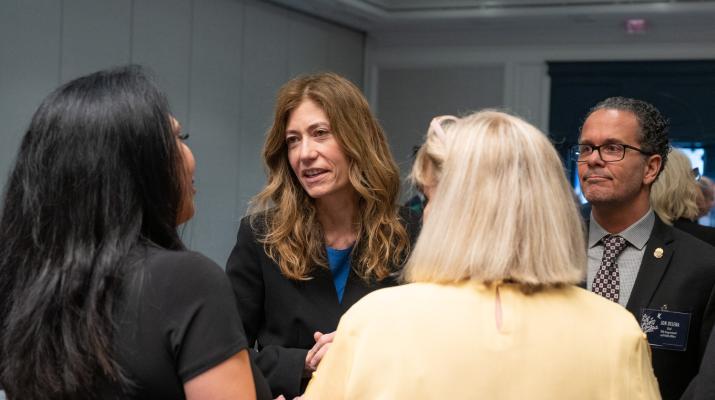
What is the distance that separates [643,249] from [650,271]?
11cm

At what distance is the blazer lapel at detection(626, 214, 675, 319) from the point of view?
257 cm

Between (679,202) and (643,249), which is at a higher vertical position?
(679,202)

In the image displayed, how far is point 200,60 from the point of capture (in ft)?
25.1

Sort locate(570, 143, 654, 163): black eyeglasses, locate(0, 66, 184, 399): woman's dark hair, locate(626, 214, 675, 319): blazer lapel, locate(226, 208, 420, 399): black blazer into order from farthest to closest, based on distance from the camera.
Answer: locate(570, 143, 654, 163): black eyeglasses < locate(626, 214, 675, 319): blazer lapel < locate(226, 208, 420, 399): black blazer < locate(0, 66, 184, 399): woman's dark hair

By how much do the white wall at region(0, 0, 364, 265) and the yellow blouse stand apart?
4.97 metres

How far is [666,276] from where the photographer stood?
2.58 m

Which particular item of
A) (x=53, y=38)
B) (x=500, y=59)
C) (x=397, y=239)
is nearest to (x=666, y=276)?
(x=397, y=239)

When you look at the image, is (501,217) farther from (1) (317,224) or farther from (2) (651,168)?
(2) (651,168)

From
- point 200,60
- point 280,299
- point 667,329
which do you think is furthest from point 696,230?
point 200,60

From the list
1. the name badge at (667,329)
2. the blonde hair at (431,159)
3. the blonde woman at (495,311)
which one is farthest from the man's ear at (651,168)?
the blonde woman at (495,311)

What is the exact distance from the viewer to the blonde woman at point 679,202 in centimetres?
408

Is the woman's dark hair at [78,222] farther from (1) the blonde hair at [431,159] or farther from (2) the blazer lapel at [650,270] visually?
(2) the blazer lapel at [650,270]

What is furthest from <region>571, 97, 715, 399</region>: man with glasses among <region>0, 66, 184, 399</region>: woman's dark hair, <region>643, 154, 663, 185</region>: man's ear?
<region>0, 66, 184, 399</region>: woman's dark hair

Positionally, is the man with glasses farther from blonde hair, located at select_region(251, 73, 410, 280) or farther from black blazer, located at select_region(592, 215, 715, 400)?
blonde hair, located at select_region(251, 73, 410, 280)
